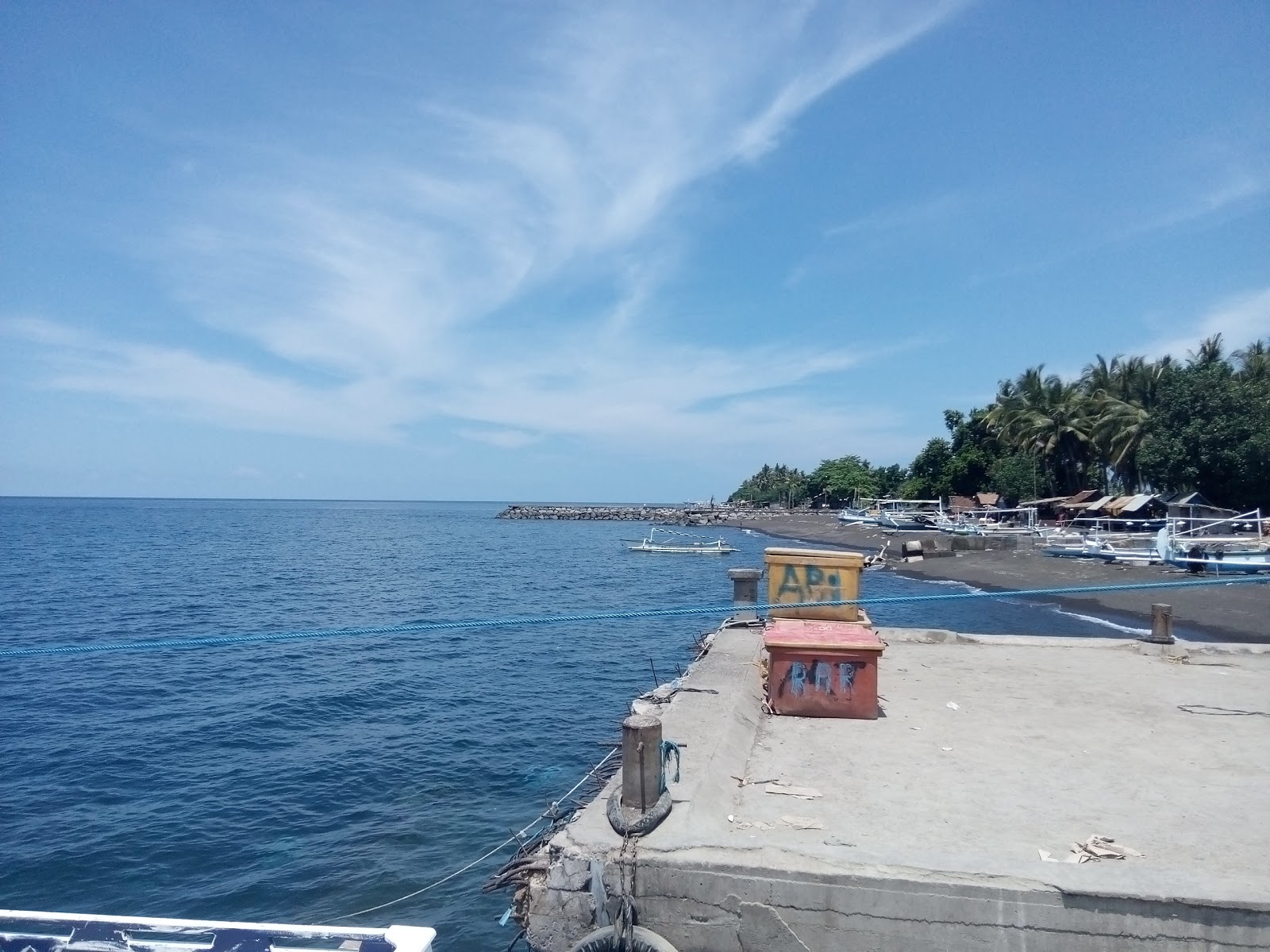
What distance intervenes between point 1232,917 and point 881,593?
30.6 meters

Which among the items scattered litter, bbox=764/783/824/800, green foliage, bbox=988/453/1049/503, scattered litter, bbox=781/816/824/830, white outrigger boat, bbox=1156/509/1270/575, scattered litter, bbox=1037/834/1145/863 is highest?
green foliage, bbox=988/453/1049/503

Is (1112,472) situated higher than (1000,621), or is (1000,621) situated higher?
(1112,472)

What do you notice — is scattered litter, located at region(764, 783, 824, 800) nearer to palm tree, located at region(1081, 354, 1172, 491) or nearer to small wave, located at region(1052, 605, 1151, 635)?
small wave, located at region(1052, 605, 1151, 635)

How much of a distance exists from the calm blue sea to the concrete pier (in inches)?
144

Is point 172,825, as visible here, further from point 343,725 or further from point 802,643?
point 802,643

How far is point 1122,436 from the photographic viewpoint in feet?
165

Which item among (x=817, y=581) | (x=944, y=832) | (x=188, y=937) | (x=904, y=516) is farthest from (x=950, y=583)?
(x=188, y=937)

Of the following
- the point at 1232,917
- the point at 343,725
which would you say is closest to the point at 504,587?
the point at 343,725

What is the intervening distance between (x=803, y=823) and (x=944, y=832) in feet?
3.27

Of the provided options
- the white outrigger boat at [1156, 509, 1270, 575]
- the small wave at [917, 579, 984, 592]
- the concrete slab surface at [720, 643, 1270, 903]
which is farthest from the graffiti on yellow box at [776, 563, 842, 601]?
the small wave at [917, 579, 984, 592]

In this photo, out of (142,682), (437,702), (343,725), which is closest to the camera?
(343,725)

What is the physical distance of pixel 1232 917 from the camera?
15.1ft

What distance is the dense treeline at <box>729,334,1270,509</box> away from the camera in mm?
40594

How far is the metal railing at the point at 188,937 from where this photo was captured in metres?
4.05
